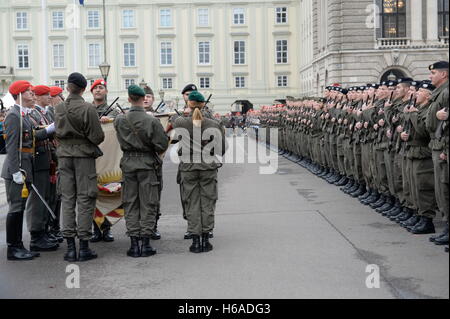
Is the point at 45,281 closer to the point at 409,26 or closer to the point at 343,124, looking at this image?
the point at 343,124

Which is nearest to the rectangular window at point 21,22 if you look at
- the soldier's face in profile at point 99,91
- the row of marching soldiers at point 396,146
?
the row of marching soldiers at point 396,146

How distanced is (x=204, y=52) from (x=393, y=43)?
106 feet

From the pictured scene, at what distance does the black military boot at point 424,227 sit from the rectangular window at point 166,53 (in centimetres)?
6642

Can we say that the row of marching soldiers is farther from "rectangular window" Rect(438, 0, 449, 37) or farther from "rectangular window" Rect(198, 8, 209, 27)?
"rectangular window" Rect(198, 8, 209, 27)

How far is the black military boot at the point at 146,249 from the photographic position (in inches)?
324

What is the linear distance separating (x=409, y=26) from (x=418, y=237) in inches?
1580

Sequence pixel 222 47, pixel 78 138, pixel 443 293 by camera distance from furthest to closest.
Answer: pixel 222 47, pixel 78 138, pixel 443 293

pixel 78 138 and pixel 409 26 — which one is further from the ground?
pixel 409 26

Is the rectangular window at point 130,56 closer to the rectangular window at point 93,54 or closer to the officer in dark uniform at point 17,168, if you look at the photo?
the rectangular window at point 93,54

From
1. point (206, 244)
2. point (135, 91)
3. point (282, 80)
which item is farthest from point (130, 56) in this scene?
point (206, 244)

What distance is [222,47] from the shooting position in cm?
7394

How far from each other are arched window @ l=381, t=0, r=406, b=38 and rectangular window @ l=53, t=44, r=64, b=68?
41.0 meters

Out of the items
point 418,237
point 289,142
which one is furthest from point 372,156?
point 289,142

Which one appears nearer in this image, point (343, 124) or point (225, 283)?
point (225, 283)
